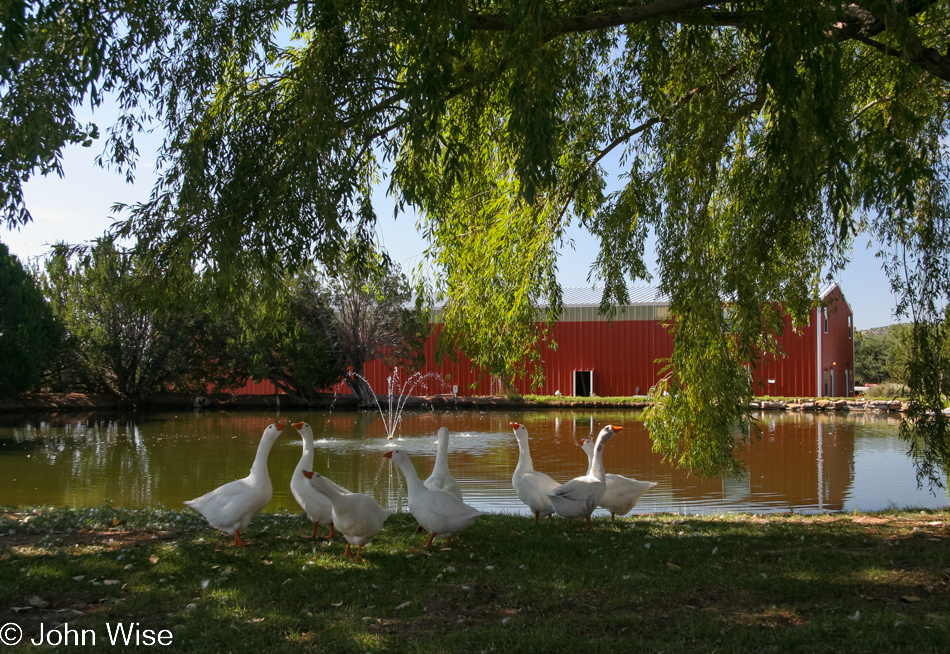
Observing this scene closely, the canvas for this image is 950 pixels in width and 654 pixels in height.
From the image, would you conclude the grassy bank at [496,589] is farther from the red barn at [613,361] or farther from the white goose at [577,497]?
the red barn at [613,361]

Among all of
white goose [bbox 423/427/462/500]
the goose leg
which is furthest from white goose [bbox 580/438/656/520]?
the goose leg

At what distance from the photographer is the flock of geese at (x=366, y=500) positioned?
16.8 feet

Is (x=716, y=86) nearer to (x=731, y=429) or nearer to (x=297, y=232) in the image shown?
(x=731, y=429)

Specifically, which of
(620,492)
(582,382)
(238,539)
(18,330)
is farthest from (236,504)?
(582,382)

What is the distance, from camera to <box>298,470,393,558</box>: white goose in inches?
198

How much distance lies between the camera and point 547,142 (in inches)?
157

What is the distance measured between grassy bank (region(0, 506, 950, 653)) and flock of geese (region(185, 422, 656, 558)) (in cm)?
19

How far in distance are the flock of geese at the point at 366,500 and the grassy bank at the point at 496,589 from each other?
0.19 m

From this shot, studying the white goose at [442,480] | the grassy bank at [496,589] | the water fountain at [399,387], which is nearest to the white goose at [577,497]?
the grassy bank at [496,589]

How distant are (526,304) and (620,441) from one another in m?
10.9

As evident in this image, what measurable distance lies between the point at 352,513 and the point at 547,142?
9.42 feet

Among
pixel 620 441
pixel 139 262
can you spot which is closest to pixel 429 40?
pixel 139 262

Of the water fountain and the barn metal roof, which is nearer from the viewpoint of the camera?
the water fountain

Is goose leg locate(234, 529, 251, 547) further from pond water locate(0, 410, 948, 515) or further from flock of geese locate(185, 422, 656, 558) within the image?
pond water locate(0, 410, 948, 515)
